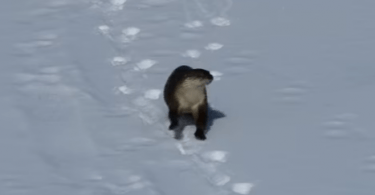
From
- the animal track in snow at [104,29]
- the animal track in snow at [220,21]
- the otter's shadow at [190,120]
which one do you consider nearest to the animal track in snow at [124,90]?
the otter's shadow at [190,120]

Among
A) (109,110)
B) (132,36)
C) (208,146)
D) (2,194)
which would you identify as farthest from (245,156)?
(132,36)

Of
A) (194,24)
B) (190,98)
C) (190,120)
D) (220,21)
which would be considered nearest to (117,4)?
(194,24)

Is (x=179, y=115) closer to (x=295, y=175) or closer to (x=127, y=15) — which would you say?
(x=295, y=175)

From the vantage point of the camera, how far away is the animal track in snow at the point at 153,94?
211 inches

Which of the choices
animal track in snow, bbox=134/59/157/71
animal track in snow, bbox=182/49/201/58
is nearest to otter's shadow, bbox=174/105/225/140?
animal track in snow, bbox=134/59/157/71

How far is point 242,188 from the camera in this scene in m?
4.14

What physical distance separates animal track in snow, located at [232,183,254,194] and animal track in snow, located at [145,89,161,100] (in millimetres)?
1414

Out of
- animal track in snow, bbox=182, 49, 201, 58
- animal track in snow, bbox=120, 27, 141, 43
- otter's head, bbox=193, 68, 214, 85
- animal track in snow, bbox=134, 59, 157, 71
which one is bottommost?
animal track in snow, bbox=134, 59, 157, 71

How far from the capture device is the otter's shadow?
4791mm

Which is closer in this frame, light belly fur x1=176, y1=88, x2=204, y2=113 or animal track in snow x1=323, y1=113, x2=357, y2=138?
light belly fur x1=176, y1=88, x2=204, y2=113

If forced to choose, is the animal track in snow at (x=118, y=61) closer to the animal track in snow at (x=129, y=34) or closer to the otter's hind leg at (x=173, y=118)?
the animal track in snow at (x=129, y=34)

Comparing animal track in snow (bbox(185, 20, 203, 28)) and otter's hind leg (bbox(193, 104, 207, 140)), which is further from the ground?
animal track in snow (bbox(185, 20, 203, 28))

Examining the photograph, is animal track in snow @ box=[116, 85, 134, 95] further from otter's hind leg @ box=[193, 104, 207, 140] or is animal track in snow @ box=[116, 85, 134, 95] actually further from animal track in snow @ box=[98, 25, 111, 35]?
animal track in snow @ box=[98, 25, 111, 35]

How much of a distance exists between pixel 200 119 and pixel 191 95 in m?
0.18
